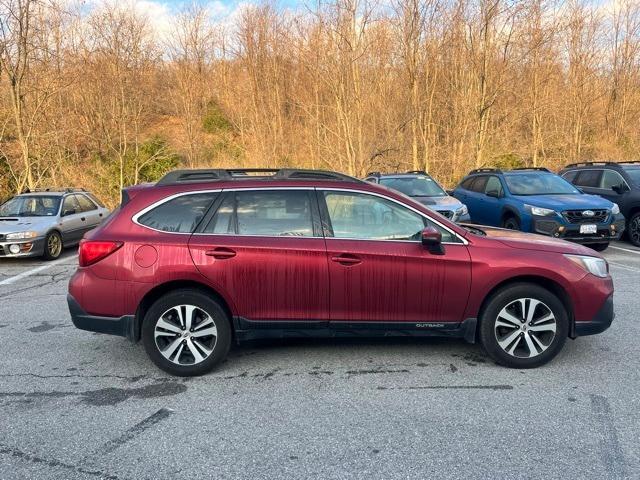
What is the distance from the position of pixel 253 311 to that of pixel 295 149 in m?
21.0

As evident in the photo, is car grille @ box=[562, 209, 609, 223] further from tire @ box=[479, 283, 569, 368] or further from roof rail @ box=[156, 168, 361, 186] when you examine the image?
roof rail @ box=[156, 168, 361, 186]

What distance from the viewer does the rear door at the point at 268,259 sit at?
13.0ft

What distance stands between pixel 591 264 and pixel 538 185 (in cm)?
660

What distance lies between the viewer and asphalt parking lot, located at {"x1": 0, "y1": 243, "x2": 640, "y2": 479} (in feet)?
9.18

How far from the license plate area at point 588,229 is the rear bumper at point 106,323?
26.6ft

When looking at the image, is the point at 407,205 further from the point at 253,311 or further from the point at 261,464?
the point at 261,464

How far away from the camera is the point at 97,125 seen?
22484 millimetres

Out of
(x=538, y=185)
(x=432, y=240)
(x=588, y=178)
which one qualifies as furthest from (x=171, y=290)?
(x=588, y=178)

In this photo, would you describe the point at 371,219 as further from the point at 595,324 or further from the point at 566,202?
the point at 566,202

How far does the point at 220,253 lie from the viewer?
3.96 metres

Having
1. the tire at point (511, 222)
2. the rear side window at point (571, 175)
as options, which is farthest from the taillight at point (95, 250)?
the rear side window at point (571, 175)

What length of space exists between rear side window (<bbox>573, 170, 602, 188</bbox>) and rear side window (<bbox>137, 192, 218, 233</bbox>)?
10748 millimetres

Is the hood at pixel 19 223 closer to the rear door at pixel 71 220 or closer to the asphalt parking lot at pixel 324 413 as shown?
the rear door at pixel 71 220

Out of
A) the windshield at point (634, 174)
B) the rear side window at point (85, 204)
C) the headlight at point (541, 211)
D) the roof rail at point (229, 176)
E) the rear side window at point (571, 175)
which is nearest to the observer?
the roof rail at point (229, 176)
